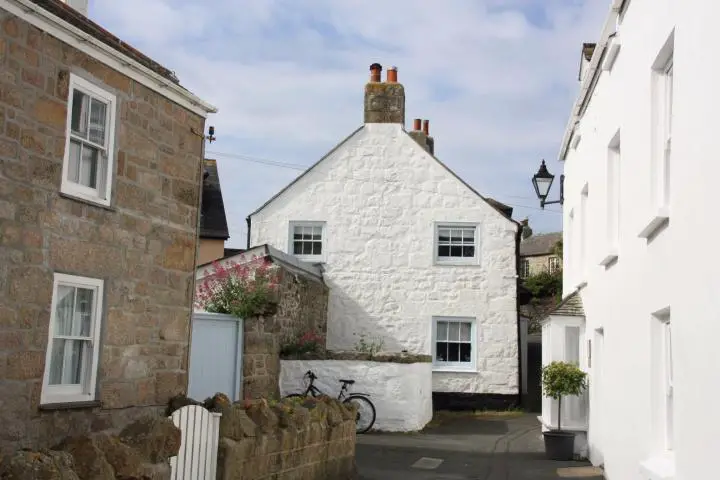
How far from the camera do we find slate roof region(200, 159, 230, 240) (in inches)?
1156

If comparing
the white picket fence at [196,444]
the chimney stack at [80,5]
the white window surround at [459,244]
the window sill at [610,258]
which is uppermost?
the chimney stack at [80,5]

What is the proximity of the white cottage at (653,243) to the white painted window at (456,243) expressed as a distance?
826 cm

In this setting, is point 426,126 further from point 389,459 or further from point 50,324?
point 50,324

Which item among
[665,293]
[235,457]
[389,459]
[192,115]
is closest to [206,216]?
[389,459]

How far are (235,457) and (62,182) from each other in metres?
3.29

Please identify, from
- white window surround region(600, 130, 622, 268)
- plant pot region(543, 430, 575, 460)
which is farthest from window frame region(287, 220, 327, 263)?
white window surround region(600, 130, 622, 268)

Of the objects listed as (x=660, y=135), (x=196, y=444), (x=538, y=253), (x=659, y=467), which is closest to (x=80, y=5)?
(x=196, y=444)

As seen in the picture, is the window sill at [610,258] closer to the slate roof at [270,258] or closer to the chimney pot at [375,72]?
the slate roof at [270,258]

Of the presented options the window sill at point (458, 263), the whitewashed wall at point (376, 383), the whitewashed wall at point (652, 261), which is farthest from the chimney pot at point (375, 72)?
the whitewashed wall at point (652, 261)

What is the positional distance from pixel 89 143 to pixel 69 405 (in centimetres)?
260

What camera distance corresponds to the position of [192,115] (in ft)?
35.6

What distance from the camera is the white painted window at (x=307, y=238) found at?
23.5 meters

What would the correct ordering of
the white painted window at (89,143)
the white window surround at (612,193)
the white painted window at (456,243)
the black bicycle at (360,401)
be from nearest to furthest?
the white painted window at (89,143) < the white window surround at (612,193) < the black bicycle at (360,401) < the white painted window at (456,243)

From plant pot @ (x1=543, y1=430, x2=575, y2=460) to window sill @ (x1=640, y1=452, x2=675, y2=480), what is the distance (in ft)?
19.9
